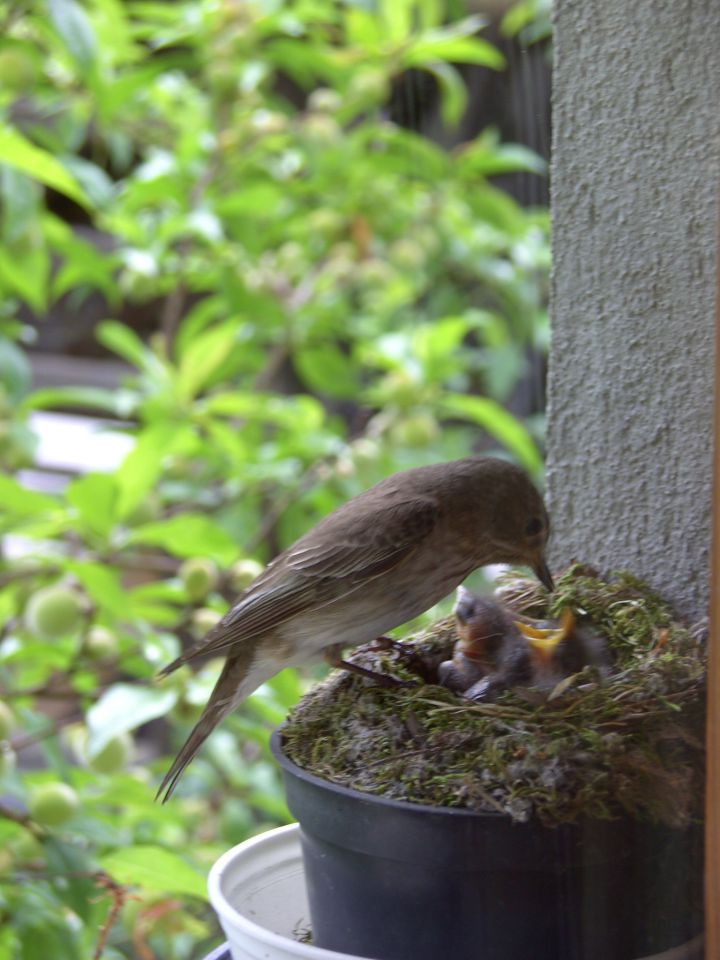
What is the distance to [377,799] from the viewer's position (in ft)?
3.40

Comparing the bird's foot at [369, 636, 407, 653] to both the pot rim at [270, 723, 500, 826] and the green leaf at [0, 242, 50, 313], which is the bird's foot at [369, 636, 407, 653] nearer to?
the pot rim at [270, 723, 500, 826]

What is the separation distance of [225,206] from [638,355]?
1.29 m

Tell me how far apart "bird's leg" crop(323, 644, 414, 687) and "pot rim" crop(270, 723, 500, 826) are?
0.12 meters

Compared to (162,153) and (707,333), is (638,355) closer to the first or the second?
(707,333)

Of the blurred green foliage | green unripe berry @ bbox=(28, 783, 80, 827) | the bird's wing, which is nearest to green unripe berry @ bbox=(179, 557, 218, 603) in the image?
the blurred green foliage

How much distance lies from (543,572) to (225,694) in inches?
15.7

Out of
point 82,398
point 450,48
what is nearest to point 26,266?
point 82,398

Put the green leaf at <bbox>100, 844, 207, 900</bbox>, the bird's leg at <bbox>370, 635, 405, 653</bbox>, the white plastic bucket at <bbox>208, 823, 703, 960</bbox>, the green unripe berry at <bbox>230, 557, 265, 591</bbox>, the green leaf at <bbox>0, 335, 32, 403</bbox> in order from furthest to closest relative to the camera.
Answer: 1. the green leaf at <bbox>0, 335, 32, 403</bbox>
2. the green unripe berry at <bbox>230, 557, 265, 591</bbox>
3. the green leaf at <bbox>100, 844, 207, 900</bbox>
4. the bird's leg at <bbox>370, 635, 405, 653</bbox>
5. the white plastic bucket at <bbox>208, 823, 703, 960</bbox>

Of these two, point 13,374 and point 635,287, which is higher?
point 635,287

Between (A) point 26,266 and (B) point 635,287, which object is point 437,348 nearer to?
(A) point 26,266

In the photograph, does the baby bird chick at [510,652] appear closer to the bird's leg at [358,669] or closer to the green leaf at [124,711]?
the bird's leg at [358,669]

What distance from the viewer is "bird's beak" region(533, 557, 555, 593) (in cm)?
140

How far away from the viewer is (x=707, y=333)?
1.30 m

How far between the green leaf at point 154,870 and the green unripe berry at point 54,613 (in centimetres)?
36
